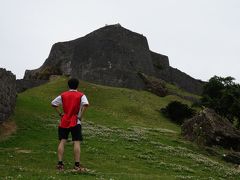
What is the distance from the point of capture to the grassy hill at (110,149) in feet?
71.1

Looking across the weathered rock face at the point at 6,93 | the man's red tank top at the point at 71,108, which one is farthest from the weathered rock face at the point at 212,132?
the man's red tank top at the point at 71,108

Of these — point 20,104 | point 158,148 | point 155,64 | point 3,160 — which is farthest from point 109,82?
point 3,160

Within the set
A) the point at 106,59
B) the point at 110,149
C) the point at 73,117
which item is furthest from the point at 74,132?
the point at 106,59

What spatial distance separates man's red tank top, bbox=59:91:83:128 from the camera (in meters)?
18.8

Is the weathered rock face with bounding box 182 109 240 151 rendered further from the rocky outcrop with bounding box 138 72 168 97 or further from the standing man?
the rocky outcrop with bounding box 138 72 168 97

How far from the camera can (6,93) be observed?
37062 mm

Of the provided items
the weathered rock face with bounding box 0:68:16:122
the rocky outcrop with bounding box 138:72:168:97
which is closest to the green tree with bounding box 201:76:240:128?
the rocky outcrop with bounding box 138:72:168:97

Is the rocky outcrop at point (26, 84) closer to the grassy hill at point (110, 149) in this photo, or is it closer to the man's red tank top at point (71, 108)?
the grassy hill at point (110, 149)

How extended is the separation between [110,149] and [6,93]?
1059cm

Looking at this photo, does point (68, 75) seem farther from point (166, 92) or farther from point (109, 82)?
point (166, 92)

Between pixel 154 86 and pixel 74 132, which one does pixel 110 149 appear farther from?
pixel 154 86

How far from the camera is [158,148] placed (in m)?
34.5

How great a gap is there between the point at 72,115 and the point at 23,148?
34.4 ft

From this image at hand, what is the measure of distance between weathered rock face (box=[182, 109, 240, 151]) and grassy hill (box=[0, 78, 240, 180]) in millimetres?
1389
